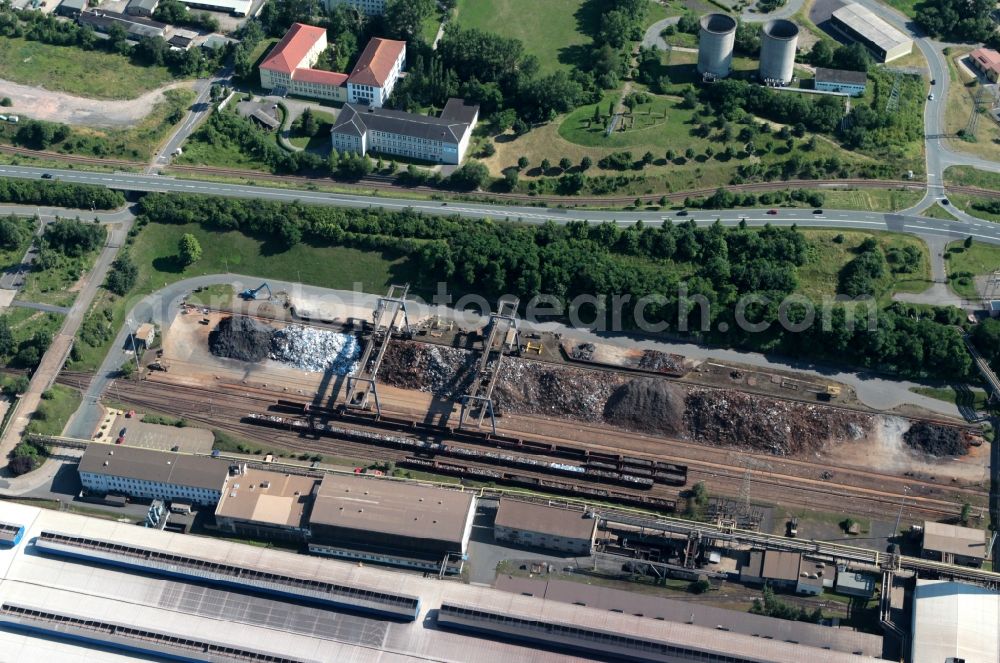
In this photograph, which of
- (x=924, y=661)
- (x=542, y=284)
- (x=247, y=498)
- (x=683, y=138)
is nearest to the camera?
(x=924, y=661)

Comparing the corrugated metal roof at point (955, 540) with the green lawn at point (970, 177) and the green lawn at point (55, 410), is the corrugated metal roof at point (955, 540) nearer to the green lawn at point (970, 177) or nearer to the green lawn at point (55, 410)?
the green lawn at point (970, 177)

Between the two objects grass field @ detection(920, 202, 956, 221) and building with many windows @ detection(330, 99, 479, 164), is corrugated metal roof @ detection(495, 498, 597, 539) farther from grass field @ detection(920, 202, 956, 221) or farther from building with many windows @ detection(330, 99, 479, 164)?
grass field @ detection(920, 202, 956, 221)

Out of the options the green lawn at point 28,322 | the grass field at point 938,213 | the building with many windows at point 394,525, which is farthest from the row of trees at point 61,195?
the grass field at point 938,213

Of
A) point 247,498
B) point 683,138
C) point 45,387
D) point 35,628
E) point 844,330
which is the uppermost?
point 683,138

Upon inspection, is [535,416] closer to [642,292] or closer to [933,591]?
[642,292]

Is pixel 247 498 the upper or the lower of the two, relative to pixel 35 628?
upper

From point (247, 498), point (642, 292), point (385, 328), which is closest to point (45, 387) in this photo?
point (247, 498)
